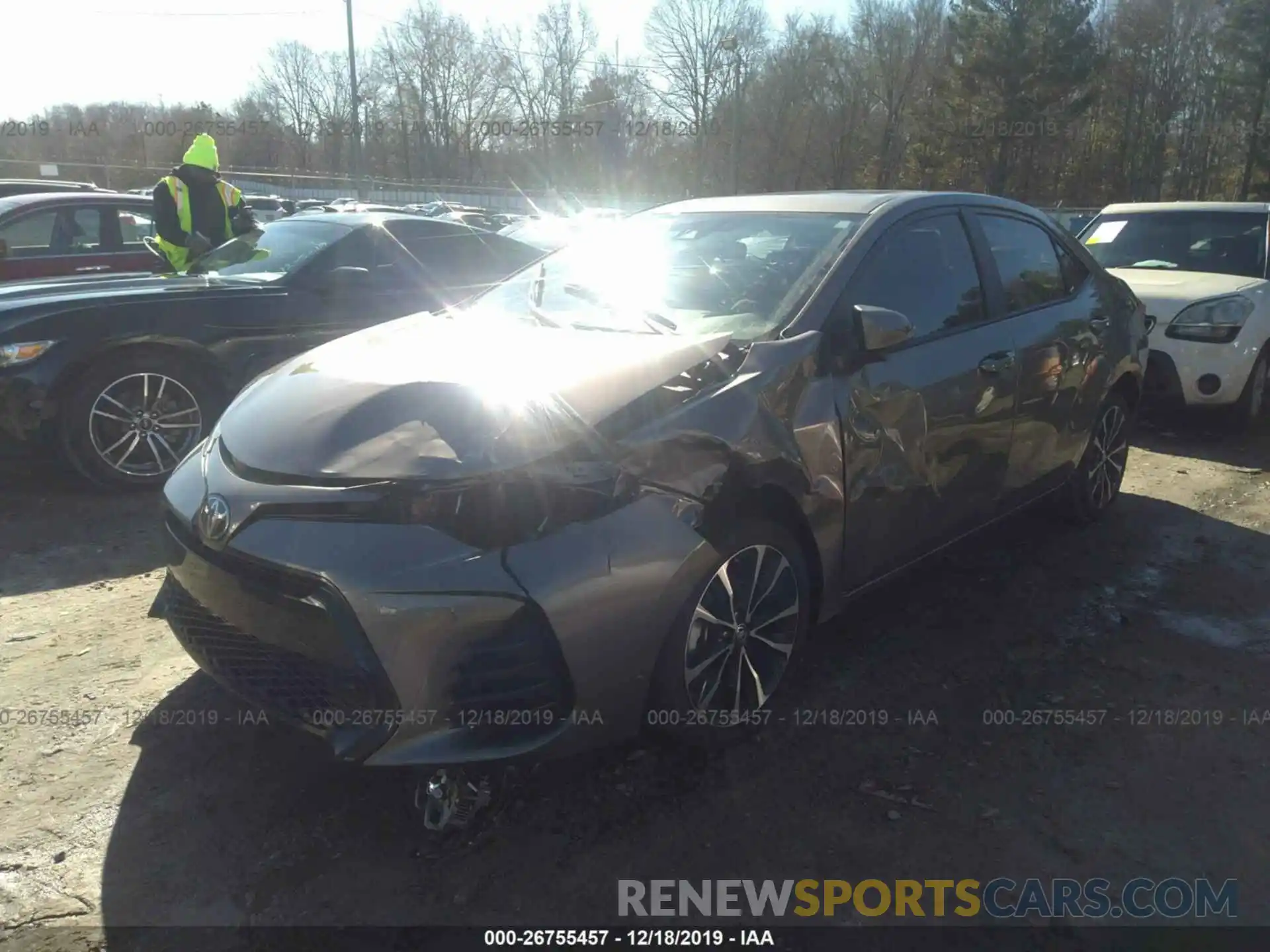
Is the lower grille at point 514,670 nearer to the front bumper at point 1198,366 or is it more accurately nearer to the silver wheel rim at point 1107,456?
the silver wheel rim at point 1107,456

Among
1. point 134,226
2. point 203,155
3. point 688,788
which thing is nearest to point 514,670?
point 688,788

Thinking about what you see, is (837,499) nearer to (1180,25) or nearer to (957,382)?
(957,382)

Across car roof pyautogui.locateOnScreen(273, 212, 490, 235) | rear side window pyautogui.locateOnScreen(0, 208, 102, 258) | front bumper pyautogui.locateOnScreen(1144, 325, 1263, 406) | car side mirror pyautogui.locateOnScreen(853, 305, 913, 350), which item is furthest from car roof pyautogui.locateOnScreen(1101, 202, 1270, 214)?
rear side window pyautogui.locateOnScreen(0, 208, 102, 258)

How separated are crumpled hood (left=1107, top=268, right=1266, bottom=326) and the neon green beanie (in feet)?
24.3

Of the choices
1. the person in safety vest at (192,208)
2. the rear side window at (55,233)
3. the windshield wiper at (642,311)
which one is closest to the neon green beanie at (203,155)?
the person in safety vest at (192,208)

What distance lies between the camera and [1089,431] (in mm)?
4684

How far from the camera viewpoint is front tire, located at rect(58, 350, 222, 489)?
5.00 meters

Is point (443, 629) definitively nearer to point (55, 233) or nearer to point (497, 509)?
point (497, 509)

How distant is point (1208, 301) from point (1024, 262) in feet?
11.6

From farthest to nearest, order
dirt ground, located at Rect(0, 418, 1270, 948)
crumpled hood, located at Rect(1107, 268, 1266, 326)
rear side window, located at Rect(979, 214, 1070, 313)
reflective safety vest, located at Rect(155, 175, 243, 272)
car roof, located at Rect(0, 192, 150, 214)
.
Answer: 1. car roof, located at Rect(0, 192, 150, 214)
2. reflective safety vest, located at Rect(155, 175, 243, 272)
3. crumpled hood, located at Rect(1107, 268, 1266, 326)
4. rear side window, located at Rect(979, 214, 1070, 313)
5. dirt ground, located at Rect(0, 418, 1270, 948)

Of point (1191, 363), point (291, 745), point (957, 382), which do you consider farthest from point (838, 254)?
point (1191, 363)

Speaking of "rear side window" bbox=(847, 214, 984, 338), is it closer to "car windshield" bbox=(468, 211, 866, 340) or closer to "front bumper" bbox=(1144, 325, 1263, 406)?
"car windshield" bbox=(468, 211, 866, 340)

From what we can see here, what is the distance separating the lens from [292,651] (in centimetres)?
236

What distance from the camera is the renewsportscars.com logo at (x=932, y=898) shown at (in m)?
2.32
